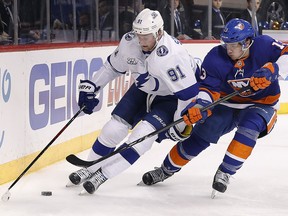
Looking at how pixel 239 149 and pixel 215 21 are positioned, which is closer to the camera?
pixel 239 149

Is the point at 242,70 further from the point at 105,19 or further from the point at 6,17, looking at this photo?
the point at 105,19

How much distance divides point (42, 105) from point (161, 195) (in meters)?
1.11

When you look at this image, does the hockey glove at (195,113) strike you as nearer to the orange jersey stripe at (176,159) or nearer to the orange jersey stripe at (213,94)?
the orange jersey stripe at (213,94)

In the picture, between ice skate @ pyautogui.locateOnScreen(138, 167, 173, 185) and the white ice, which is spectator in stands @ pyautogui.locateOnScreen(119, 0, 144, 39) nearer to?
the white ice

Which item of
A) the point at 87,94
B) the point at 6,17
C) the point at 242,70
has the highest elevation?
the point at 6,17

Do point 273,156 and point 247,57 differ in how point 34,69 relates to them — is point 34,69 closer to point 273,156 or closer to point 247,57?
point 247,57

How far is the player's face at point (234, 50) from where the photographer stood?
4408mm

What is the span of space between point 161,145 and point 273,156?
0.93m

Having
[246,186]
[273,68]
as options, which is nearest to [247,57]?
[273,68]

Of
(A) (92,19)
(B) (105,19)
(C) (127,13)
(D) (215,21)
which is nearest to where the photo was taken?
(A) (92,19)

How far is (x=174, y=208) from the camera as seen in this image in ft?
14.0

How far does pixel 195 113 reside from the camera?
430cm

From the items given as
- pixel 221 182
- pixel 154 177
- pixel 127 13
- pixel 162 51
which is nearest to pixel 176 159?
pixel 154 177

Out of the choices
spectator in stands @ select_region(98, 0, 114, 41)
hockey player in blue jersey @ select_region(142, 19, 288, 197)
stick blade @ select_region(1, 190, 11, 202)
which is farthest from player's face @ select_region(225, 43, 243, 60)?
spectator in stands @ select_region(98, 0, 114, 41)
